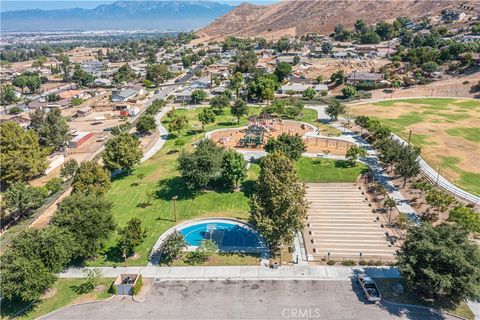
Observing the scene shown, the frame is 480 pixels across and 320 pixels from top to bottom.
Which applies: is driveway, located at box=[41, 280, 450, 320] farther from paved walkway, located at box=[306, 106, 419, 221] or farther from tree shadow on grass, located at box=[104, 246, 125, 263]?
paved walkway, located at box=[306, 106, 419, 221]

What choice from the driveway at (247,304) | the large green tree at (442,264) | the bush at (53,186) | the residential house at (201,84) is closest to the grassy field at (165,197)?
the driveway at (247,304)

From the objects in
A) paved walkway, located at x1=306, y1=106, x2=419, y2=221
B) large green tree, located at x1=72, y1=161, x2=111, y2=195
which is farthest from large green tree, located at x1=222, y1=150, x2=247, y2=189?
paved walkway, located at x1=306, y1=106, x2=419, y2=221

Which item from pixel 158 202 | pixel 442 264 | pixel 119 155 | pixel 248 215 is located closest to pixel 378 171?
pixel 248 215

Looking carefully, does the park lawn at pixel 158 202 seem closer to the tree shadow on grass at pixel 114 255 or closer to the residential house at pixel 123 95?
the tree shadow on grass at pixel 114 255

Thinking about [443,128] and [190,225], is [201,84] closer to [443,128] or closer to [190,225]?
[443,128]

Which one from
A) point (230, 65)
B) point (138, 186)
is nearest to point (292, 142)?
point (138, 186)

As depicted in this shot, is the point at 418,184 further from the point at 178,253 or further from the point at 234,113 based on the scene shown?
the point at 234,113
